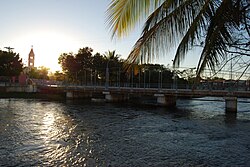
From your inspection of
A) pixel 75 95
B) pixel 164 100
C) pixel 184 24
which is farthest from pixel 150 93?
pixel 184 24

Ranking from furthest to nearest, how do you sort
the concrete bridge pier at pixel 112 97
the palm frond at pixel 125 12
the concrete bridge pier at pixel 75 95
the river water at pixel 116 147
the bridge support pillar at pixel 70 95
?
the concrete bridge pier at pixel 75 95, the bridge support pillar at pixel 70 95, the concrete bridge pier at pixel 112 97, the river water at pixel 116 147, the palm frond at pixel 125 12

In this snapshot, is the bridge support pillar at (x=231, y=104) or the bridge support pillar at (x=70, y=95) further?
the bridge support pillar at (x=70, y=95)

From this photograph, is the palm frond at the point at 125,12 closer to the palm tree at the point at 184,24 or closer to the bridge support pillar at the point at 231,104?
the palm tree at the point at 184,24

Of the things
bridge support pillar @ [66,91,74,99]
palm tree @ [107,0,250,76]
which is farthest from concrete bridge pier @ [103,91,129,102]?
palm tree @ [107,0,250,76]

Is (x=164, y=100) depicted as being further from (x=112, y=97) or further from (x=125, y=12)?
(x=125, y=12)

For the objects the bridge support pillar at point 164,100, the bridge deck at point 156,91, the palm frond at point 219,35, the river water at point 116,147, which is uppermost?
the palm frond at point 219,35

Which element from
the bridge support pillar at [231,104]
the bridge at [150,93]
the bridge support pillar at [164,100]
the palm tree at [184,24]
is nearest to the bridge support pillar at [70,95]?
the bridge at [150,93]

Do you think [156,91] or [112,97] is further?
[112,97]

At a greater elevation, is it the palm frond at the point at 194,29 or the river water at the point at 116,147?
the palm frond at the point at 194,29

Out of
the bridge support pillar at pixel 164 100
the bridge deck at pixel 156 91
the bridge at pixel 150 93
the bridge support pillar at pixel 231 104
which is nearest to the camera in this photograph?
the bridge support pillar at pixel 231 104

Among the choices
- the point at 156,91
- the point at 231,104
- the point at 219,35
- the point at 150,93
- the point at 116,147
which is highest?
the point at 219,35

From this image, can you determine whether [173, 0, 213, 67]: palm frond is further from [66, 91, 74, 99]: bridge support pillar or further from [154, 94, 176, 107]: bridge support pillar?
[66, 91, 74, 99]: bridge support pillar

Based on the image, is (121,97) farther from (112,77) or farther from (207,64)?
(207,64)

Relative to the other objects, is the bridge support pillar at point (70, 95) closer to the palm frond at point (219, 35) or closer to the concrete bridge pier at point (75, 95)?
the concrete bridge pier at point (75, 95)
